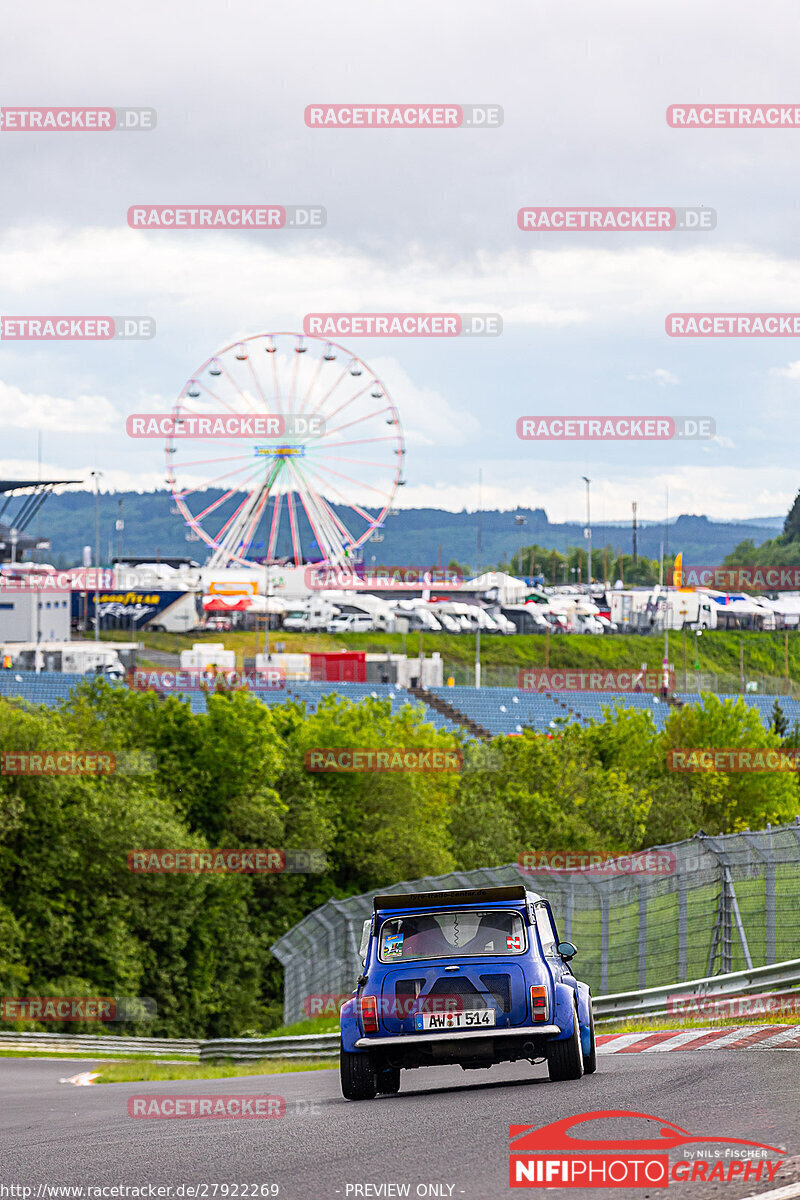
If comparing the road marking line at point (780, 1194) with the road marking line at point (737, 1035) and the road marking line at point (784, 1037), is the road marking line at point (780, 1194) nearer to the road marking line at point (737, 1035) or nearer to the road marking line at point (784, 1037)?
the road marking line at point (784, 1037)

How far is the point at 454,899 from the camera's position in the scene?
390 inches

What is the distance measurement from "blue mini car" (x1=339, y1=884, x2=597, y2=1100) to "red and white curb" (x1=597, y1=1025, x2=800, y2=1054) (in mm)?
2302

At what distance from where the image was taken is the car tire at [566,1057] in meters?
10.0

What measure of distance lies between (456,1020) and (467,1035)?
12 centimetres

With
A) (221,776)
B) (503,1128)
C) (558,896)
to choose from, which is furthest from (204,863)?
(503,1128)

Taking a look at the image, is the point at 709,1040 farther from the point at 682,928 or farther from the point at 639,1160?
the point at 639,1160

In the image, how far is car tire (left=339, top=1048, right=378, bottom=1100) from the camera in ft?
33.7

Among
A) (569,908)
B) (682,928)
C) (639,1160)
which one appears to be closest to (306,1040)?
(569,908)

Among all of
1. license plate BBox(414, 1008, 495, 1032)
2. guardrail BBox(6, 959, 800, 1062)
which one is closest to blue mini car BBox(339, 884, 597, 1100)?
license plate BBox(414, 1008, 495, 1032)

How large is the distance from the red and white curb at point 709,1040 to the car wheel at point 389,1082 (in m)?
2.49

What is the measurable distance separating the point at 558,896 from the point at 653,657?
300 ft

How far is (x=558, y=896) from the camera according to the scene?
63.2ft

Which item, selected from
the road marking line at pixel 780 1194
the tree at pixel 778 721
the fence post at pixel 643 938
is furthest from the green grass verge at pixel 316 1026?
the tree at pixel 778 721

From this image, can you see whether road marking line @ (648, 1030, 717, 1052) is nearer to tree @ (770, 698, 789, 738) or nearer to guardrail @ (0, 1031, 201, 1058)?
guardrail @ (0, 1031, 201, 1058)
